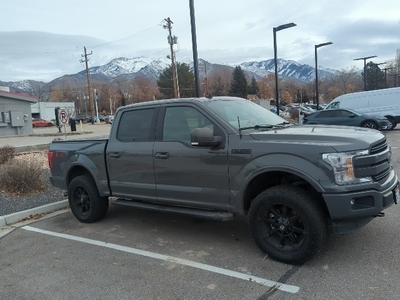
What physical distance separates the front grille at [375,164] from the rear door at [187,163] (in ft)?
4.63

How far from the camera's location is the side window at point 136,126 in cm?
515

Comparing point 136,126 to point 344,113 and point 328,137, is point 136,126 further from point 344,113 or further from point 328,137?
point 344,113

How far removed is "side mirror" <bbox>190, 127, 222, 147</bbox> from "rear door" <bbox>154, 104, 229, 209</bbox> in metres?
0.08

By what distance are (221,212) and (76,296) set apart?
180 centimetres

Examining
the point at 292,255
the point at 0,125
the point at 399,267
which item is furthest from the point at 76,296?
the point at 0,125

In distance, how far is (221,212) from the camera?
4387 mm

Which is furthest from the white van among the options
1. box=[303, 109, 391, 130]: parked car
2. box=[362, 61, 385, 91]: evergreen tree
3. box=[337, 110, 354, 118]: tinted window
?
box=[362, 61, 385, 91]: evergreen tree

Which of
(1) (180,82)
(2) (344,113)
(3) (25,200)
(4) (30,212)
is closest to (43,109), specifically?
(1) (180,82)

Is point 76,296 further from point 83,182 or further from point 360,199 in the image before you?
point 360,199

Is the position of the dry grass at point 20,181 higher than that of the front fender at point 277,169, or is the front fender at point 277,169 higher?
the front fender at point 277,169

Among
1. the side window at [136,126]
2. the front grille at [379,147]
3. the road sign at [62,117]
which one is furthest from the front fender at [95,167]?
the road sign at [62,117]

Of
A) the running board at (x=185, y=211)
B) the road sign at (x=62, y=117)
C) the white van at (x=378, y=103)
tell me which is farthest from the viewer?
the white van at (x=378, y=103)

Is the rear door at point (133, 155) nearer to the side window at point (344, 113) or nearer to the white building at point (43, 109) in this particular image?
the side window at point (344, 113)

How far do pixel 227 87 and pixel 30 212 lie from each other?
94682mm
